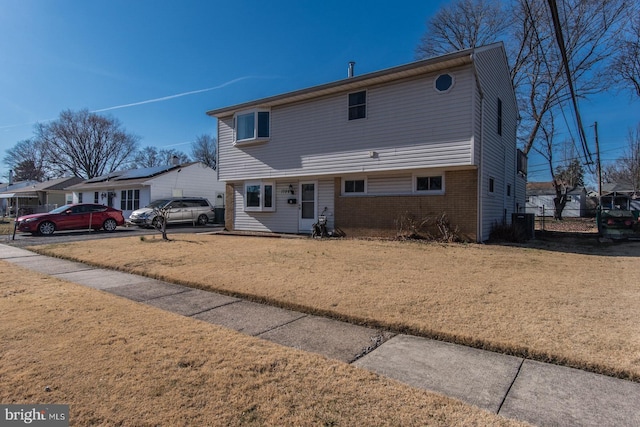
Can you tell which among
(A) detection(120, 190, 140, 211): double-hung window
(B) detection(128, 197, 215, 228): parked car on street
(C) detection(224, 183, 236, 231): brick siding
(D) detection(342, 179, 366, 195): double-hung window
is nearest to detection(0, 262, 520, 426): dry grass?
(D) detection(342, 179, 366, 195): double-hung window

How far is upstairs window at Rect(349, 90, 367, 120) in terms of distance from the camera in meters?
11.8

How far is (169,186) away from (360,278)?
2185 cm

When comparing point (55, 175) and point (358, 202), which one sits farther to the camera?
point (55, 175)

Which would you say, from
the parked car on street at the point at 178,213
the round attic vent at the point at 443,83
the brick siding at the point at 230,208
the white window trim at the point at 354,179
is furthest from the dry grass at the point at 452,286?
the parked car on street at the point at 178,213

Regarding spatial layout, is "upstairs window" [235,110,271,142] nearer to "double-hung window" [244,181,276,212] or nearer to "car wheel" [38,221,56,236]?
"double-hung window" [244,181,276,212]

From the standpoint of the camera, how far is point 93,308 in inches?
176

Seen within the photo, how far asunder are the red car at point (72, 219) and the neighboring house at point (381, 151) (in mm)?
6566

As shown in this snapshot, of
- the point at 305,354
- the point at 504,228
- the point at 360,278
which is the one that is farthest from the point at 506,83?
the point at 305,354

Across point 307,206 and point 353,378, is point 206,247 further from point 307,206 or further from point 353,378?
point 353,378

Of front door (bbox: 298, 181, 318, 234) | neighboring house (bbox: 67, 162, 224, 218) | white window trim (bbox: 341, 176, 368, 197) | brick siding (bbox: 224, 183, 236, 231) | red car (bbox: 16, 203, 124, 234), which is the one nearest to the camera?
white window trim (bbox: 341, 176, 368, 197)

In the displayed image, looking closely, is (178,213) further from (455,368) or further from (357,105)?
(455,368)

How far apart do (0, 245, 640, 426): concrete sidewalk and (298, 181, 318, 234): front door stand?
8742mm

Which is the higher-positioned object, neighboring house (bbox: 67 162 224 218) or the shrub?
neighboring house (bbox: 67 162 224 218)

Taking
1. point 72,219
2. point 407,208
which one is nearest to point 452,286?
point 407,208
